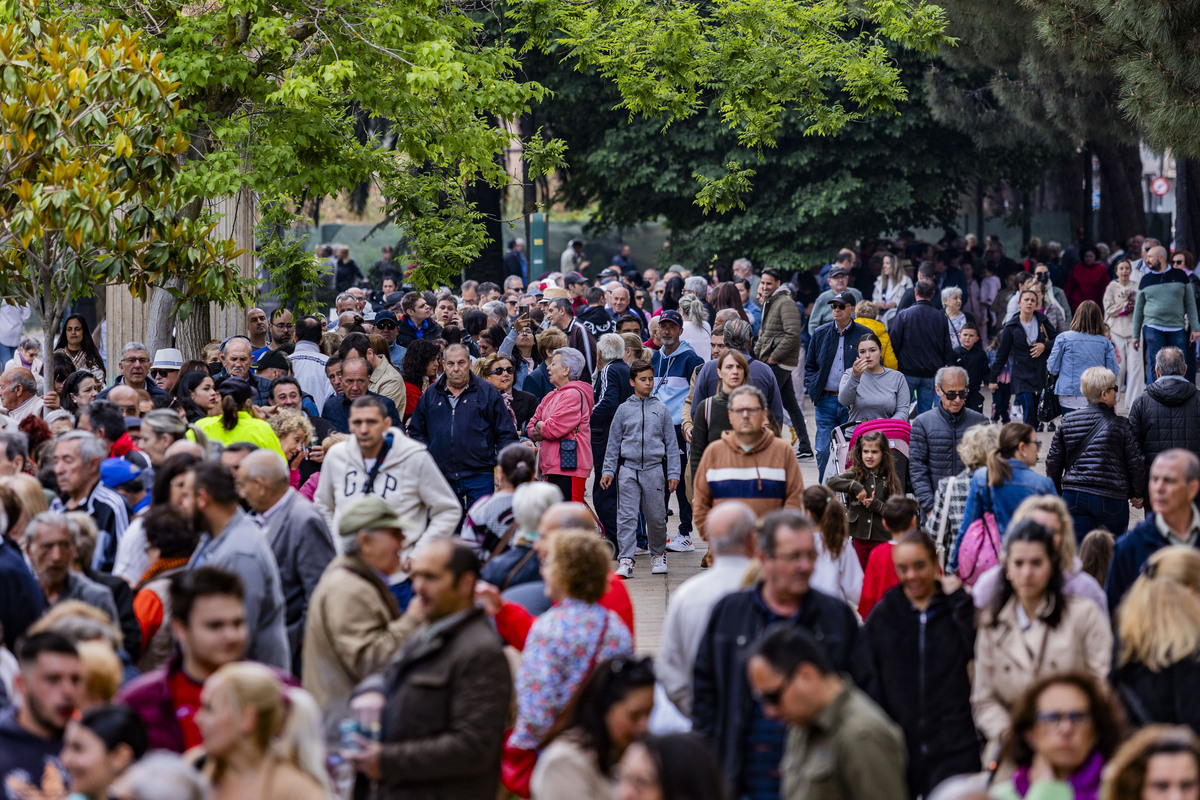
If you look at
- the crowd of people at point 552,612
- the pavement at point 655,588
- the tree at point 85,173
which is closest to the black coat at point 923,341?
the pavement at point 655,588

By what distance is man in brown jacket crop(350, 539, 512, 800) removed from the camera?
5098 millimetres

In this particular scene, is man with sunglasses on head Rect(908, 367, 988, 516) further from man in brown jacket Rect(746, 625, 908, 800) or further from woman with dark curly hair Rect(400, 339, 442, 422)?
man in brown jacket Rect(746, 625, 908, 800)

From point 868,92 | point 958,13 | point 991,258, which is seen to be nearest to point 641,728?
point 868,92

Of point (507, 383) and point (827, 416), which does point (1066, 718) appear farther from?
point (827, 416)

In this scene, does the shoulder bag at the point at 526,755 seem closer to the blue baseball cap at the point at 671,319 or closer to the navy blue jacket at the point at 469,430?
the navy blue jacket at the point at 469,430

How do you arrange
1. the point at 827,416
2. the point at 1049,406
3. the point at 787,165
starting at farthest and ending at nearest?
the point at 787,165 → the point at 1049,406 → the point at 827,416

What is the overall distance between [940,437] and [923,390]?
5.80m

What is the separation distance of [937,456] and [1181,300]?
8972 millimetres

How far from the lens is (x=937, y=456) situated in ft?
33.9

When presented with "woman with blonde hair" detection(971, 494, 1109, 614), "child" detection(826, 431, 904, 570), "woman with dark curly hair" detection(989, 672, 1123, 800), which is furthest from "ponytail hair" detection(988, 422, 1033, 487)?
"woman with dark curly hair" detection(989, 672, 1123, 800)

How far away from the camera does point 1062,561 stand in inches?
253

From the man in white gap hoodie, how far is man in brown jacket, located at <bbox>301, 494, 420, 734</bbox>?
7.67 feet

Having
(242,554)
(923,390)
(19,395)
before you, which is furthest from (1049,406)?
(242,554)

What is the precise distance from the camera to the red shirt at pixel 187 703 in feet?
17.2
